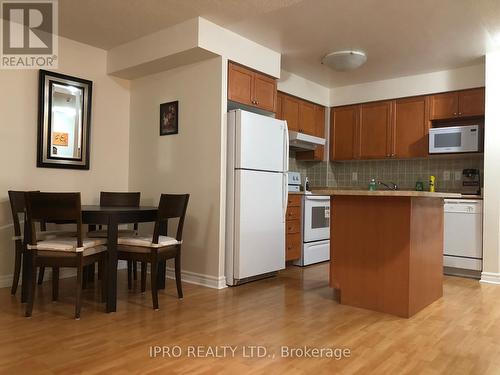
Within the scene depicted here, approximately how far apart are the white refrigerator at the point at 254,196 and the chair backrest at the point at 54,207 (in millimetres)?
1468

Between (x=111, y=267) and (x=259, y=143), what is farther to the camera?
(x=259, y=143)

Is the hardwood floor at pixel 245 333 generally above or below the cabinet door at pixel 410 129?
below

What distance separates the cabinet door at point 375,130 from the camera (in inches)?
216

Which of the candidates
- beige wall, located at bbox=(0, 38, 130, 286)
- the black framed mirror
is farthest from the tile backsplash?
the black framed mirror

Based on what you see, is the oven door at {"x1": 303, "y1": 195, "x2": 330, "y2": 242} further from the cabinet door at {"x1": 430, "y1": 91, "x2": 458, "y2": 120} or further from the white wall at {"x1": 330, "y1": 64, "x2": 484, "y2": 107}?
the cabinet door at {"x1": 430, "y1": 91, "x2": 458, "y2": 120}

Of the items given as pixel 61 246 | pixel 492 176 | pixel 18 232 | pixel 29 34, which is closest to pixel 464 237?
pixel 492 176

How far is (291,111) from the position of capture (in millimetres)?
5332

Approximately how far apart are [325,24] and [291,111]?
1699mm

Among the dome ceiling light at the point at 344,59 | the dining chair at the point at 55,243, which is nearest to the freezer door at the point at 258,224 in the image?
the dome ceiling light at the point at 344,59

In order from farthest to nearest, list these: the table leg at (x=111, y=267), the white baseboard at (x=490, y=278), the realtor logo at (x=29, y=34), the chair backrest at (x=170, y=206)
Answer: the white baseboard at (x=490, y=278), the realtor logo at (x=29, y=34), the chair backrest at (x=170, y=206), the table leg at (x=111, y=267)

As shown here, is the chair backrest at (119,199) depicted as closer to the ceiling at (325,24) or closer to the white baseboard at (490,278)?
the ceiling at (325,24)

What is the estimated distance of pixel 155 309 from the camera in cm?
305

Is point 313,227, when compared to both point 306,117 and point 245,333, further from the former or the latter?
point 245,333

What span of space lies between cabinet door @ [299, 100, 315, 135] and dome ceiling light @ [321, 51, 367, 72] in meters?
1.10
